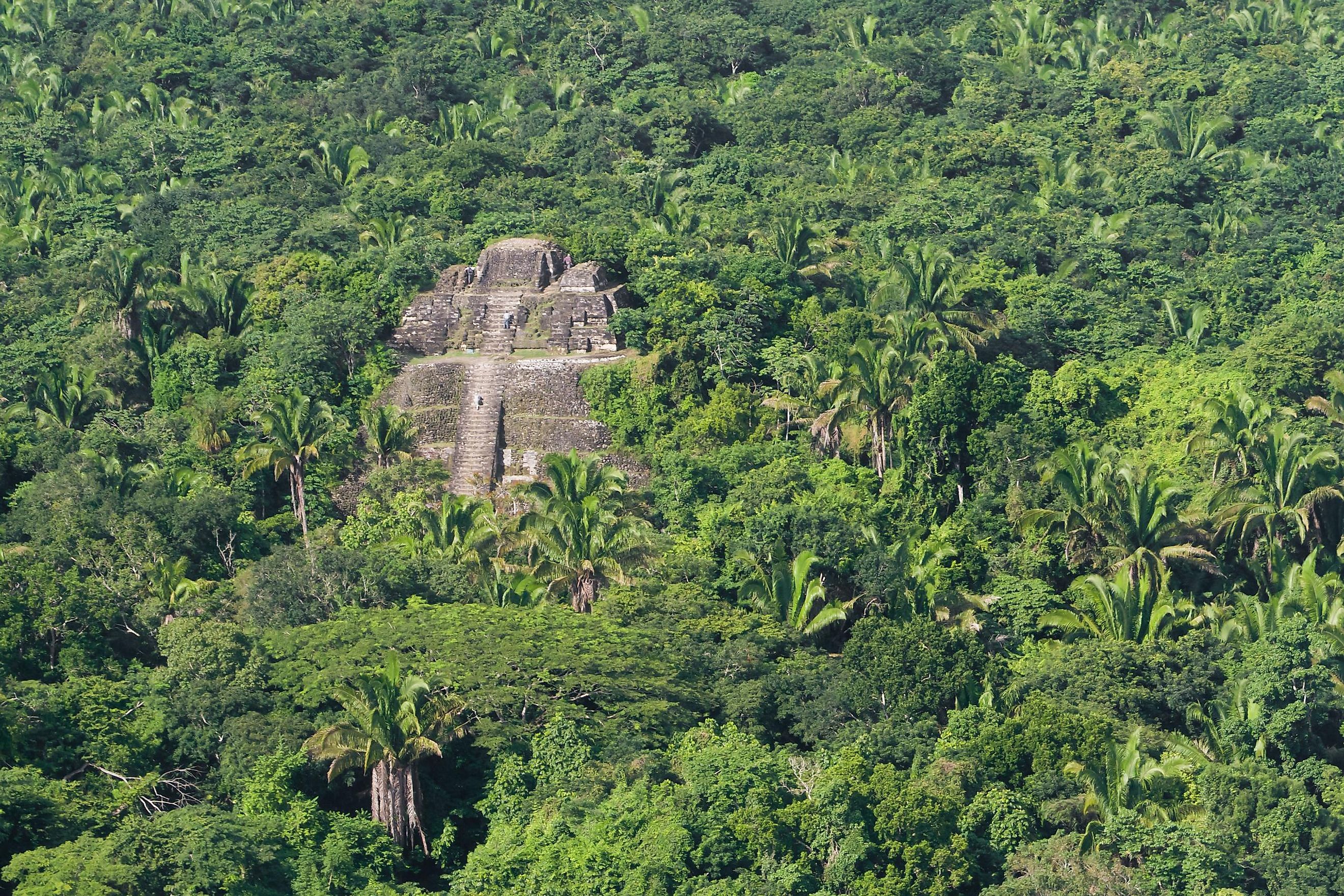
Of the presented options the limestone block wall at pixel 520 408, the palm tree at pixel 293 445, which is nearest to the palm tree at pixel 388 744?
the palm tree at pixel 293 445

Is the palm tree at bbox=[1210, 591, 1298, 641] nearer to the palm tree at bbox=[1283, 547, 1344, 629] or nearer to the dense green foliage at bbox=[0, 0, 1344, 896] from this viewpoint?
the dense green foliage at bbox=[0, 0, 1344, 896]

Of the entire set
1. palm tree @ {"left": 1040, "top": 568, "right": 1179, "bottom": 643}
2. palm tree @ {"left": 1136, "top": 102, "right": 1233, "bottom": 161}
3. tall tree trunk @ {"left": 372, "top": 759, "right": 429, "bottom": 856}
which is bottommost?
tall tree trunk @ {"left": 372, "top": 759, "right": 429, "bottom": 856}

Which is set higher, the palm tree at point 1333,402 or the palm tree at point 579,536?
the palm tree at point 1333,402

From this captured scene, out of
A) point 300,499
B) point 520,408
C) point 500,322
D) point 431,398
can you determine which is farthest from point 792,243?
point 300,499

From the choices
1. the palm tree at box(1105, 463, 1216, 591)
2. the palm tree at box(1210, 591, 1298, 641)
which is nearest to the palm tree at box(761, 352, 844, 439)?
the palm tree at box(1105, 463, 1216, 591)

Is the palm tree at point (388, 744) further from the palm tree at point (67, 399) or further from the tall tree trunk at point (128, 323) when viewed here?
the tall tree trunk at point (128, 323)

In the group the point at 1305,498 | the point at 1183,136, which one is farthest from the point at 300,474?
the point at 1183,136
